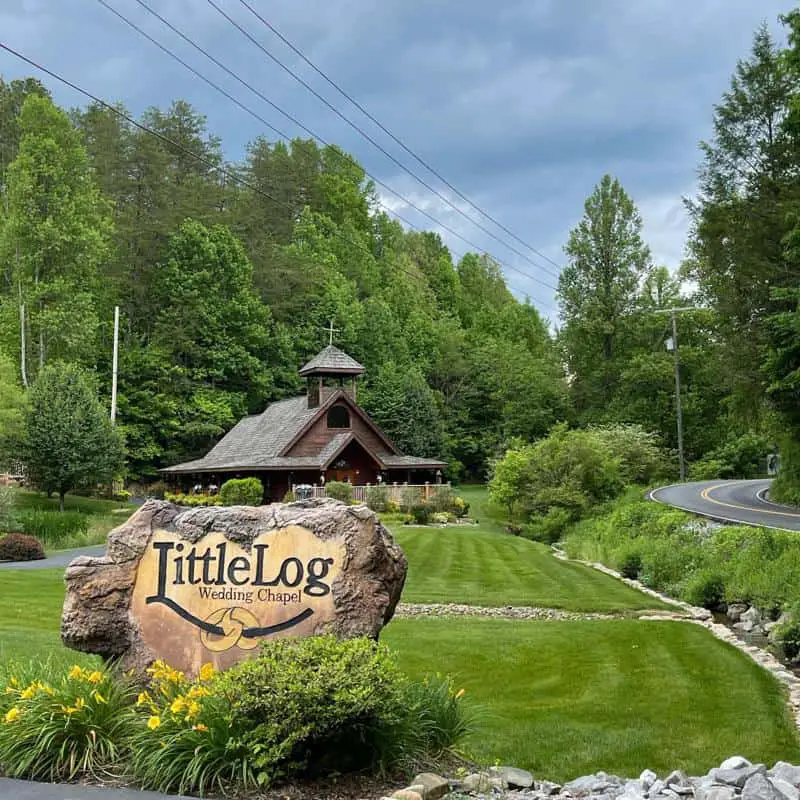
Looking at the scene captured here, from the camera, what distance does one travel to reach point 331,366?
39.2 metres

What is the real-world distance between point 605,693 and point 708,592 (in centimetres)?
679

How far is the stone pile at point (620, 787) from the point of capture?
4.29 meters

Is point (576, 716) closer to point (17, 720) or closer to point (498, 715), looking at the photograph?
point (498, 715)

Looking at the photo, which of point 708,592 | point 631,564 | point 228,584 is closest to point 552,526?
point 631,564

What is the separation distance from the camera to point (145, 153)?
179 feet

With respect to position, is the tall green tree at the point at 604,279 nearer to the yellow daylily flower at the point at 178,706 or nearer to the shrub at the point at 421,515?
the shrub at the point at 421,515

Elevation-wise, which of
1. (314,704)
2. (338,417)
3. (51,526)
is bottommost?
(51,526)

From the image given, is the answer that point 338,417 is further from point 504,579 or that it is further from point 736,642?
point 736,642

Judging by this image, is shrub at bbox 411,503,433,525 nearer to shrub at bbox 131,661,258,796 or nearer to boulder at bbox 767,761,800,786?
boulder at bbox 767,761,800,786

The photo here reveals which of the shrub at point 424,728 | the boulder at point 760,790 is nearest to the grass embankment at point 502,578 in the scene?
the shrub at point 424,728

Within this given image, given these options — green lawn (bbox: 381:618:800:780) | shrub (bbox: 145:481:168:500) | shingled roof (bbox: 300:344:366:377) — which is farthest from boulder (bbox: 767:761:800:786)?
shrub (bbox: 145:481:168:500)

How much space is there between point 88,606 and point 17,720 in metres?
1.06

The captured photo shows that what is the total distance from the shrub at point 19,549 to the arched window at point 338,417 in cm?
1982

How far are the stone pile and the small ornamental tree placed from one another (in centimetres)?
3062
